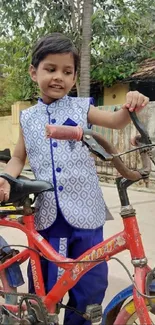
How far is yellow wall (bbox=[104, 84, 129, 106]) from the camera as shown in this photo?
10.9m

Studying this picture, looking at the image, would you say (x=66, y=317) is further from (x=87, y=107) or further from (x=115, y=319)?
(x=87, y=107)

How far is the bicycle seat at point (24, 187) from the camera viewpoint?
1.74 m

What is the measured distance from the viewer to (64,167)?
182 centimetres

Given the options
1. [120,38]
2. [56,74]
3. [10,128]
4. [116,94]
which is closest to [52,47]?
[56,74]

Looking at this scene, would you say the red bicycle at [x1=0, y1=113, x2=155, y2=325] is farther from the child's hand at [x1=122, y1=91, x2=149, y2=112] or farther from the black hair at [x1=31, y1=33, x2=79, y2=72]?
the black hair at [x1=31, y1=33, x2=79, y2=72]

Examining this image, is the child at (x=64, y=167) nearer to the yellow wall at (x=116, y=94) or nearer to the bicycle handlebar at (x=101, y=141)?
the bicycle handlebar at (x=101, y=141)

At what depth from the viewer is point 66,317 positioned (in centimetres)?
199

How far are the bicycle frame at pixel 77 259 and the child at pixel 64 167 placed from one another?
0.21 ft

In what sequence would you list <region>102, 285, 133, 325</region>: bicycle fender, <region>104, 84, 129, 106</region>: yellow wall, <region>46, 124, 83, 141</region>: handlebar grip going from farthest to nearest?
<region>104, 84, 129, 106</region>: yellow wall, <region>102, 285, 133, 325</region>: bicycle fender, <region>46, 124, 83, 141</region>: handlebar grip

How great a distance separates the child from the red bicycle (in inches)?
3.2

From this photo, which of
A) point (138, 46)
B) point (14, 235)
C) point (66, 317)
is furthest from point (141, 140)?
point (138, 46)

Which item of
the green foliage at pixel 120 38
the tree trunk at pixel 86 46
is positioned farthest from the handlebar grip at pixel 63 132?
the green foliage at pixel 120 38

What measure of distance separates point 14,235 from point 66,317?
2.26 metres

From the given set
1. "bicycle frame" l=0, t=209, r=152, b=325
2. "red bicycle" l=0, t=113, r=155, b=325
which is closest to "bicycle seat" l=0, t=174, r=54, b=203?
"red bicycle" l=0, t=113, r=155, b=325
